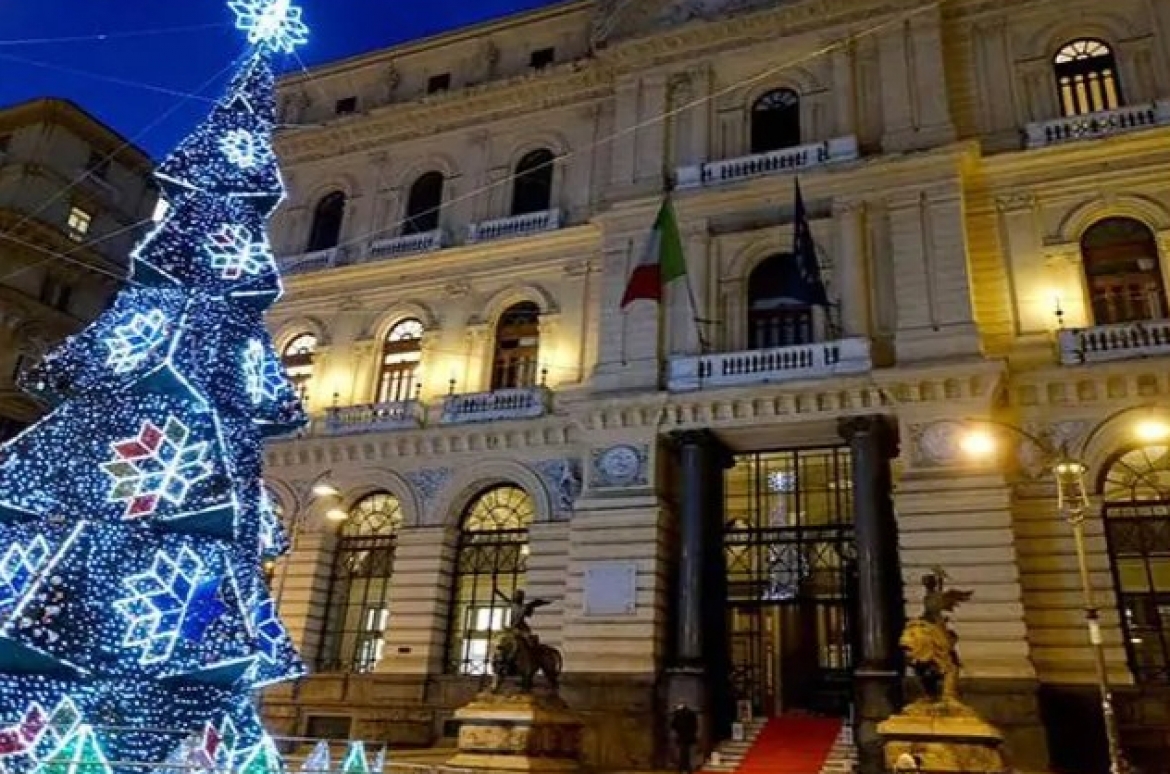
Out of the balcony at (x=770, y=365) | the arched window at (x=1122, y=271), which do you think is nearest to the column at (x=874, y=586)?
the balcony at (x=770, y=365)

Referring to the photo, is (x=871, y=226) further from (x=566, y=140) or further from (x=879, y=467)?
(x=566, y=140)

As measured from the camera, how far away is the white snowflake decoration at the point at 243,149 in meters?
10.8

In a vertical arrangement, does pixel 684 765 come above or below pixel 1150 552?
below

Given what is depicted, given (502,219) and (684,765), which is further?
(502,219)

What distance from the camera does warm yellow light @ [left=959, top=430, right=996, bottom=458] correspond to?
15789 mm

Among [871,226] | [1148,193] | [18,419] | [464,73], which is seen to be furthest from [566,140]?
[18,419]

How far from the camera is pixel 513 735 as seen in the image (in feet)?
44.5

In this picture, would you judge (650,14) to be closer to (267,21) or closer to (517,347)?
(517,347)

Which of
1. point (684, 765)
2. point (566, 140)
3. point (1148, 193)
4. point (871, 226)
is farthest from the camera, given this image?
point (566, 140)

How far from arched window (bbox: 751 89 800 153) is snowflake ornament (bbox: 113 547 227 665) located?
652 inches

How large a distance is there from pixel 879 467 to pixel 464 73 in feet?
54.6

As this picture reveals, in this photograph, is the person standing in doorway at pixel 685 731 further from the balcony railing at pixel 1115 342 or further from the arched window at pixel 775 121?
the arched window at pixel 775 121

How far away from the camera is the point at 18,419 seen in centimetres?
2670

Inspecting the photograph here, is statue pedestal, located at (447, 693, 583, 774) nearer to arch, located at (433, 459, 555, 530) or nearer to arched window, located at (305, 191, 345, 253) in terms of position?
arch, located at (433, 459, 555, 530)
